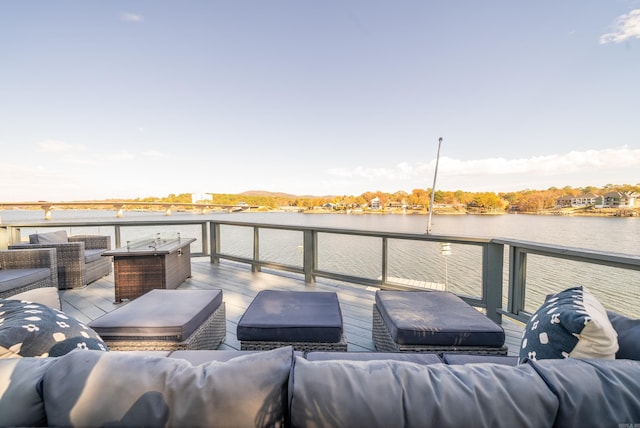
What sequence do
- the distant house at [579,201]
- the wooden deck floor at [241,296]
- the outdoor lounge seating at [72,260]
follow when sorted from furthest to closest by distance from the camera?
the distant house at [579,201] < the outdoor lounge seating at [72,260] < the wooden deck floor at [241,296]

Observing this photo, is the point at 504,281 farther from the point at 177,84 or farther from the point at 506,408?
the point at 177,84

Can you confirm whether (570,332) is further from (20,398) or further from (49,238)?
(49,238)

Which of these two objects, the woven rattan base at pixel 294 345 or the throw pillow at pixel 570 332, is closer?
the throw pillow at pixel 570 332

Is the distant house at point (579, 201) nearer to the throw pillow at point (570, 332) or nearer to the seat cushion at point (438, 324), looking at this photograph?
the seat cushion at point (438, 324)

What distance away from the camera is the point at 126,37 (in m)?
5.97

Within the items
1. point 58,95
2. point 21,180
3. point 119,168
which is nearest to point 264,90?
point 58,95

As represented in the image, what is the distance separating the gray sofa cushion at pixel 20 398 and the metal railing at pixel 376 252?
3.30m

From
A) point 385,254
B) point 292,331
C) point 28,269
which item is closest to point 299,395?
point 292,331

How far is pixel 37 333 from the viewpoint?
898 millimetres

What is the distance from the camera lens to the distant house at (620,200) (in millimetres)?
8432

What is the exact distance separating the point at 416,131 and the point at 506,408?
13321 mm

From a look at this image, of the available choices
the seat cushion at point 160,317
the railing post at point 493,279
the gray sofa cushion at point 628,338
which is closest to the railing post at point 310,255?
the seat cushion at point 160,317

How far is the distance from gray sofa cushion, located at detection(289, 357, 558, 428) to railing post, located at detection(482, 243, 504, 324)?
255cm

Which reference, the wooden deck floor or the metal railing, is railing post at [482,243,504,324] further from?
the wooden deck floor
